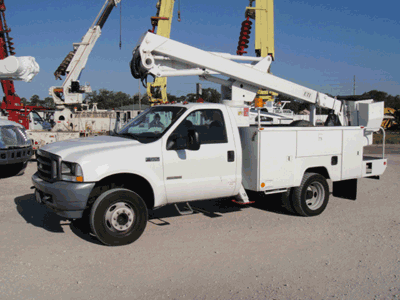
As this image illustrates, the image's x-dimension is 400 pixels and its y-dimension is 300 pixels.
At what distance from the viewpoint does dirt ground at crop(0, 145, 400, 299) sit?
4.23 meters

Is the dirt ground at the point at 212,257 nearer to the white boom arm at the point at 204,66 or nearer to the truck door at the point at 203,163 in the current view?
the truck door at the point at 203,163

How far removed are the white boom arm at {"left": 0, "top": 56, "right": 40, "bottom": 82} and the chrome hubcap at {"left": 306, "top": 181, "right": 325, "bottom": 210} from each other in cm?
949

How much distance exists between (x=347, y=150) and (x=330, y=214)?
1.34m

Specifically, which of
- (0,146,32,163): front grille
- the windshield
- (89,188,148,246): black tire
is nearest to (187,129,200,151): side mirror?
the windshield

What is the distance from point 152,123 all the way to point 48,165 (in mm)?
1742

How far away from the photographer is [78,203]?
5305 mm

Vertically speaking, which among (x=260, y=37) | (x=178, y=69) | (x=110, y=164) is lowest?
(x=110, y=164)

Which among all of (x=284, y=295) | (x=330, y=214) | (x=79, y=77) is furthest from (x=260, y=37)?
(x=284, y=295)

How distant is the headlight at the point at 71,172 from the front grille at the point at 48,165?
0.12m

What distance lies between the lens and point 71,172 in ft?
17.6

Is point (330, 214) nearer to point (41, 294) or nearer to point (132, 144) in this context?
point (132, 144)

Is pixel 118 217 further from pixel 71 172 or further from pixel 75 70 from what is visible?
pixel 75 70

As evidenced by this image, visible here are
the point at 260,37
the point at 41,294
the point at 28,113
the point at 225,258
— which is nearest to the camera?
the point at 41,294

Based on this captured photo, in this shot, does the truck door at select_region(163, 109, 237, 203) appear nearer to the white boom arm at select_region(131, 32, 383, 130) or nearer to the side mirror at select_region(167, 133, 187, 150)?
the side mirror at select_region(167, 133, 187, 150)
